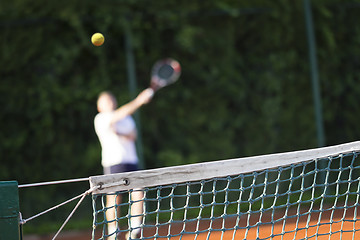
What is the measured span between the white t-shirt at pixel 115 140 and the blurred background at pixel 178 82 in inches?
93.5

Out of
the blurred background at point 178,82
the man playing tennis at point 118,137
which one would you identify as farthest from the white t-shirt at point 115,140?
the blurred background at point 178,82

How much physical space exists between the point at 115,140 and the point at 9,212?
8.23 feet

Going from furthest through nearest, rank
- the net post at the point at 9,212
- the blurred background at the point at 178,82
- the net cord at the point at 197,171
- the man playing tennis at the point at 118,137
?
the blurred background at the point at 178,82
the man playing tennis at the point at 118,137
the net cord at the point at 197,171
the net post at the point at 9,212

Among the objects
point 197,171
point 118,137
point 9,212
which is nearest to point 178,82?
point 118,137

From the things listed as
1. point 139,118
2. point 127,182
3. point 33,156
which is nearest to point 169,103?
point 139,118

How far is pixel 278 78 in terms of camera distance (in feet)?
28.2

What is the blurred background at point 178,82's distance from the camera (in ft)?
25.0

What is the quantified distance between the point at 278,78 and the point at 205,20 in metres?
1.24

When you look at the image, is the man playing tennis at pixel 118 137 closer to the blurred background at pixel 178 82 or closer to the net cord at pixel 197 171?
the net cord at pixel 197 171

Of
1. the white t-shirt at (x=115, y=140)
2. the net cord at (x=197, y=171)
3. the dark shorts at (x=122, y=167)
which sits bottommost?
the dark shorts at (x=122, y=167)

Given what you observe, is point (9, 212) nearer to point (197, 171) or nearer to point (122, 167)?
point (197, 171)

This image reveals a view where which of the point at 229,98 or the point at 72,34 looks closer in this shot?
the point at 72,34

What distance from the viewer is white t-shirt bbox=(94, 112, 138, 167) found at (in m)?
5.11

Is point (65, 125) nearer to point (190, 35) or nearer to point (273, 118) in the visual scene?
point (190, 35)
